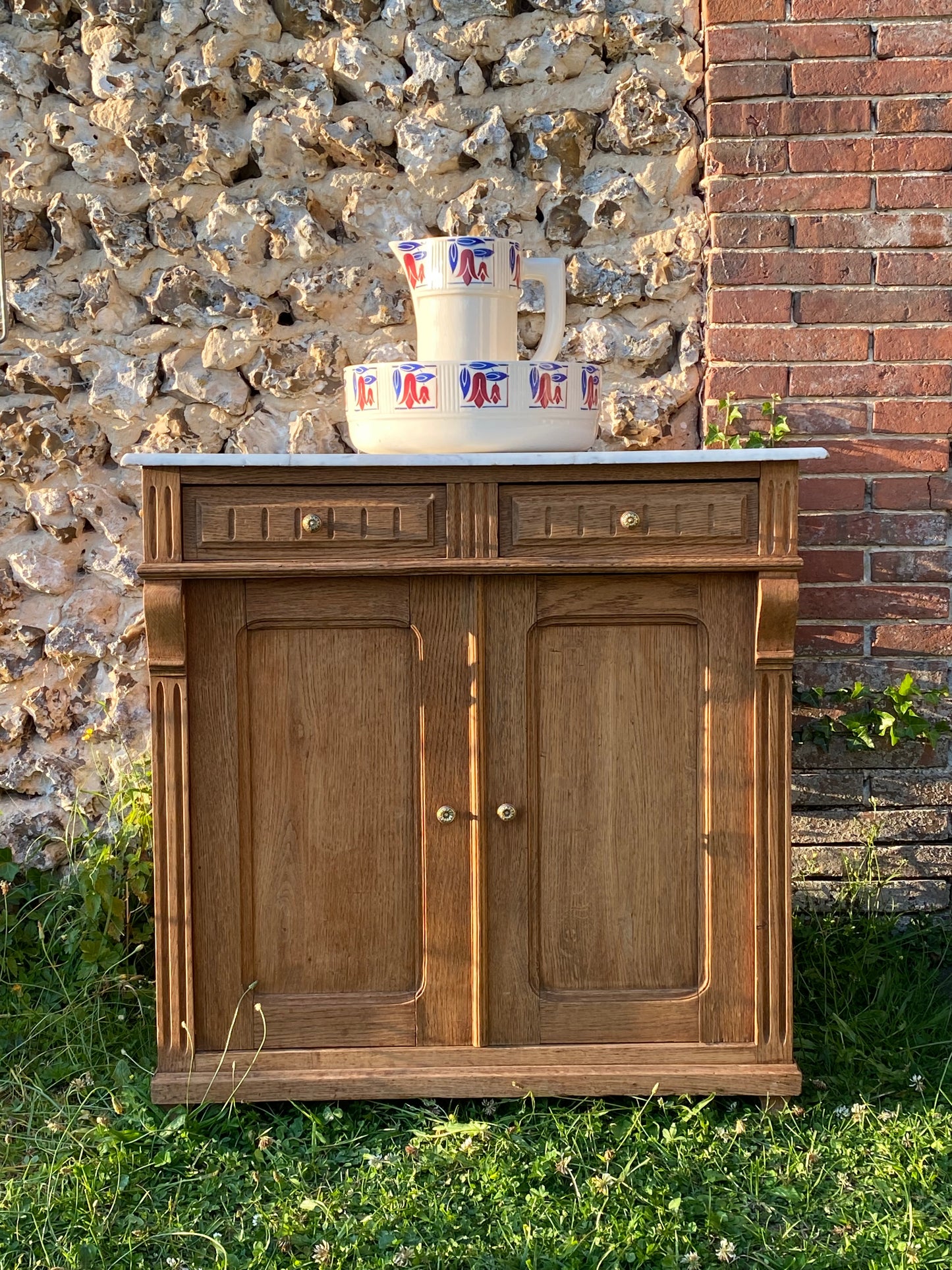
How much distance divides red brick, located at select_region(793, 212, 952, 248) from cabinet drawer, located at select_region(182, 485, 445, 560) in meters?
1.20

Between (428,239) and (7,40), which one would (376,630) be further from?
(7,40)

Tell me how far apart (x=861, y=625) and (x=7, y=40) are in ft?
8.25

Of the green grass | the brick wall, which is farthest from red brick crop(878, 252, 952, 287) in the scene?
the green grass

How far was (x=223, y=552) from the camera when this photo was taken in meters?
2.06

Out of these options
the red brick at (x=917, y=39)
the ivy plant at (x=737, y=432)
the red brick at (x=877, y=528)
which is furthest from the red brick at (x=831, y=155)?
the red brick at (x=877, y=528)

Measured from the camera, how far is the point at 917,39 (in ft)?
8.32

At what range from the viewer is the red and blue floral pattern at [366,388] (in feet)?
7.09

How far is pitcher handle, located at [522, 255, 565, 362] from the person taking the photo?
2.30m

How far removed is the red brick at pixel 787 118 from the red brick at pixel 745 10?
7.3 inches

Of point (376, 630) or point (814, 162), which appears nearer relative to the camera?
point (376, 630)

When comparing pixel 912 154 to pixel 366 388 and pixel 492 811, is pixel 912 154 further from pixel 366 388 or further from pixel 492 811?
pixel 492 811

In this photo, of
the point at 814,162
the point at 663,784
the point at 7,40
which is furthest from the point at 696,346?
the point at 7,40

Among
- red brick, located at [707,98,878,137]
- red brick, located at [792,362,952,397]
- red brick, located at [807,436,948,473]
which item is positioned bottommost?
red brick, located at [807,436,948,473]

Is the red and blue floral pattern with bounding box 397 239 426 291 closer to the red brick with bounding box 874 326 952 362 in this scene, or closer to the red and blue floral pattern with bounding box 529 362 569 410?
the red and blue floral pattern with bounding box 529 362 569 410
